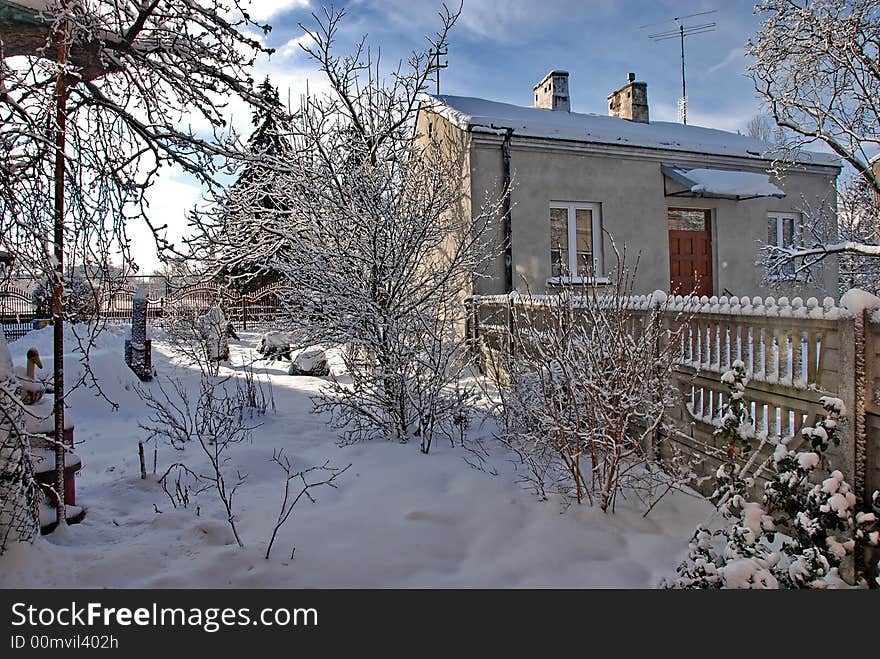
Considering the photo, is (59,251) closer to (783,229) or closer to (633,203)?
(633,203)

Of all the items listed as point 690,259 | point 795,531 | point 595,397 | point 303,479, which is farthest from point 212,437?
point 690,259

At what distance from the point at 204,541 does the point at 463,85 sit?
24.3 ft

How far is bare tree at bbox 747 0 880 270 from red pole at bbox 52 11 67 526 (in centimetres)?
982

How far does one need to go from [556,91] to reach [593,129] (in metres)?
3.18

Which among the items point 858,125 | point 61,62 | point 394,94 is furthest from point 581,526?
point 858,125

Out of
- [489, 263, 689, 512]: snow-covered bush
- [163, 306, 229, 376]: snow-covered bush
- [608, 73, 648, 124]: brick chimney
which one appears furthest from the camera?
[608, 73, 648, 124]: brick chimney

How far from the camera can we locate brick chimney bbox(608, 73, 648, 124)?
544 inches

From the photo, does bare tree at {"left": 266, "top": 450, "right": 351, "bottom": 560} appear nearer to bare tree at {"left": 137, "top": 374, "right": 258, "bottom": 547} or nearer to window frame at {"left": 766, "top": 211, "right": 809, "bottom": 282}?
bare tree at {"left": 137, "top": 374, "right": 258, "bottom": 547}

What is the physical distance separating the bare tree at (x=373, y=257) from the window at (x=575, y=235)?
4.74 meters

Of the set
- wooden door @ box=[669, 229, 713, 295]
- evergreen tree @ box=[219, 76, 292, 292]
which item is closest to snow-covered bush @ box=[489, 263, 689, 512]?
evergreen tree @ box=[219, 76, 292, 292]

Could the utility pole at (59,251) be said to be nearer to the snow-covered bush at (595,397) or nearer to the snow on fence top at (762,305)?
the snow-covered bush at (595,397)

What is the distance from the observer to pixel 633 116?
13859 mm

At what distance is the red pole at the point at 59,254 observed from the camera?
2879 millimetres

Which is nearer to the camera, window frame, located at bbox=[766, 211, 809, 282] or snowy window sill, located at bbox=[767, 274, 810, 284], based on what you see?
snowy window sill, located at bbox=[767, 274, 810, 284]
